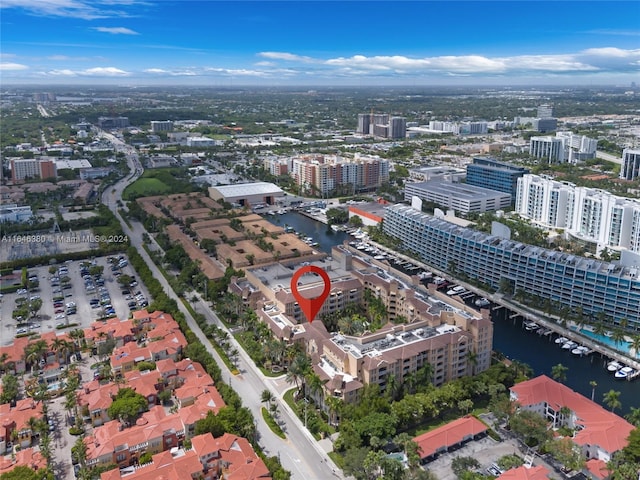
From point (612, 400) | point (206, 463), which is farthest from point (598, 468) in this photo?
point (206, 463)

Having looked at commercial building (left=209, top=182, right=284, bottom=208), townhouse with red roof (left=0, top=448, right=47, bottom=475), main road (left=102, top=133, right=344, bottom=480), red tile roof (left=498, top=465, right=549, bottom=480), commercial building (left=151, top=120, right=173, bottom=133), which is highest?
commercial building (left=151, top=120, right=173, bottom=133)

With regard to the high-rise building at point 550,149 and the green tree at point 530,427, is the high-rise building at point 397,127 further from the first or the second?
the green tree at point 530,427

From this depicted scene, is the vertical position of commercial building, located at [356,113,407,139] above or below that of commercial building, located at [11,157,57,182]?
above

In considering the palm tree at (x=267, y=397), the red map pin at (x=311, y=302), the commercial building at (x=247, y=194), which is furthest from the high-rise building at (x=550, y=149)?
the palm tree at (x=267, y=397)

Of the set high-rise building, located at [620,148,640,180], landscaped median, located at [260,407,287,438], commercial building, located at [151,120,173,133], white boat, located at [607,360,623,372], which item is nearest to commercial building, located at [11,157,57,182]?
commercial building, located at [151,120,173,133]

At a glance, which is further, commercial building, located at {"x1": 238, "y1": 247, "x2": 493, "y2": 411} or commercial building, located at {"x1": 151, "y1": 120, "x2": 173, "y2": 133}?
commercial building, located at {"x1": 151, "y1": 120, "x2": 173, "y2": 133}

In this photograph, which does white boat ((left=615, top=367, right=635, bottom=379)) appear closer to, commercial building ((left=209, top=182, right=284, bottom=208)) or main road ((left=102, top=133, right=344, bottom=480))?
main road ((left=102, top=133, right=344, bottom=480))

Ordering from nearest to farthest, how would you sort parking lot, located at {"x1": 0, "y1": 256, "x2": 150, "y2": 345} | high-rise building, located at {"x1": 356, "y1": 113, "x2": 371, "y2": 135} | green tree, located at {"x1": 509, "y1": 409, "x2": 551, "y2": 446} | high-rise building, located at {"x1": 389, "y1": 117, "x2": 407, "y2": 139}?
green tree, located at {"x1": 509, "y1": 409, "x2": 551, "y2": 446} < parking lot, located at {"x1": 0, "y1": 256, "x2": 150, "y2": 345} < high-rise building, located at {"x1": 389, "y1": 117, "x2": 407, "y2": 139} < high-rise building, located at {"x1": 356, "y1": 113, "x2": 371, "y2": 135}

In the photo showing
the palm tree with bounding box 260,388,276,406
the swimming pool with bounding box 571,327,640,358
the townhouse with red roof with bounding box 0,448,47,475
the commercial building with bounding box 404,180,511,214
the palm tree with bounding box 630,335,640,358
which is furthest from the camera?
the commercial building with bounding box 404,180,511,214
